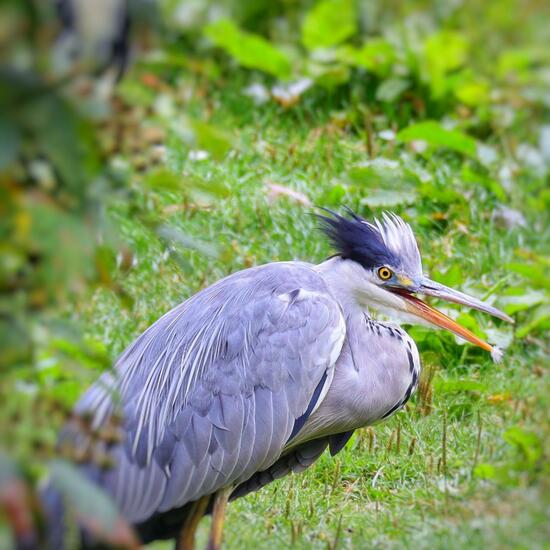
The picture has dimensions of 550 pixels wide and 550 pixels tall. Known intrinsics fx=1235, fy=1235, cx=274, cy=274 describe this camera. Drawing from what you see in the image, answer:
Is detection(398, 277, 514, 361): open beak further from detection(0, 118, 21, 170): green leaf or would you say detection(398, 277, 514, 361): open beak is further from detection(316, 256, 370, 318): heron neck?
detection(0, 118, 21, 170): green leaf

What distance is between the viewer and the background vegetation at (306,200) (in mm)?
2758

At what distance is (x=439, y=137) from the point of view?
24.0 feet

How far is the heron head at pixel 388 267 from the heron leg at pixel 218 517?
3.40ft

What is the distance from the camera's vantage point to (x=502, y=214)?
703 cm

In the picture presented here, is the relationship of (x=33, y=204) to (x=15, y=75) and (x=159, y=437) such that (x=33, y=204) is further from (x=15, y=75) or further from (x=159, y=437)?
(x=159, y=437)

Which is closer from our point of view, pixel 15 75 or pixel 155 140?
pixel 15 75

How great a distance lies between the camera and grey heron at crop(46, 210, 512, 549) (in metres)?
4.41

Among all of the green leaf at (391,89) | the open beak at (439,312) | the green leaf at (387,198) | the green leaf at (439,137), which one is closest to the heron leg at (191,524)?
the open beak at (439,312)

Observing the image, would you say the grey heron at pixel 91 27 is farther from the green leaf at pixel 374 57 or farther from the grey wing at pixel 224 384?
the green leaf at pixel 374 57

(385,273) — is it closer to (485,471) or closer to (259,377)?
(259,377)

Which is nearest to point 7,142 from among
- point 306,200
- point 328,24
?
point 306,200

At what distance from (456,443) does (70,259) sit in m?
2.99

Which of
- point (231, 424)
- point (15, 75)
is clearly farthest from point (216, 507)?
point (15, 75)

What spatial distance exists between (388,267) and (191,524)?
133cm
